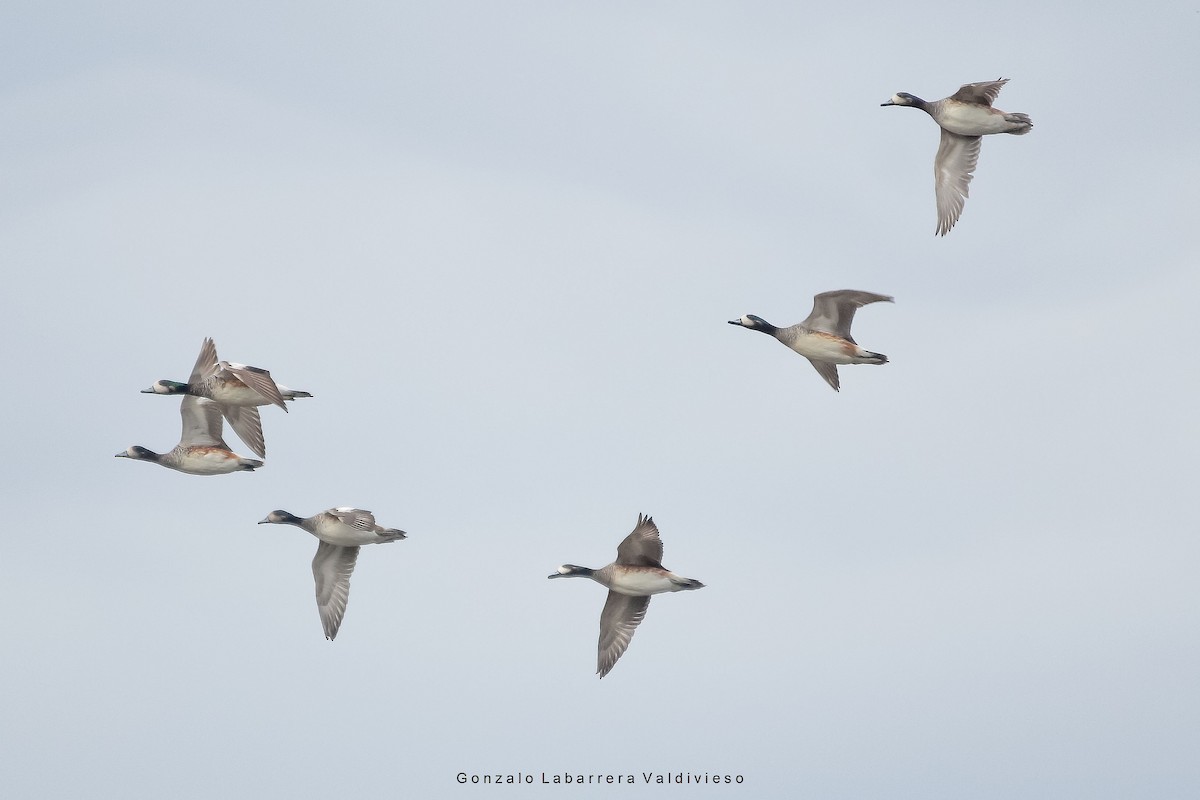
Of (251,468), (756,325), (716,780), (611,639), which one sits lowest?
(716,780)

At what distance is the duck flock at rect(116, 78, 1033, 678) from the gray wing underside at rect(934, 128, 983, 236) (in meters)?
0.03

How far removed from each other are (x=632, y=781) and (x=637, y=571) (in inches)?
226

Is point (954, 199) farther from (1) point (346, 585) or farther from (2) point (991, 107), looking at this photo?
(1) point (346, 585)

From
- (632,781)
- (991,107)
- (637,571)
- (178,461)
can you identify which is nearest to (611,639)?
(637,571)

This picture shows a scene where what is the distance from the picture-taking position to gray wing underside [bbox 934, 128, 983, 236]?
50344 millimetres

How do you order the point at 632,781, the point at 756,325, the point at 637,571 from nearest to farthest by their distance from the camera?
the point at 632,781 → the point at 637,571 → the point at 756,325

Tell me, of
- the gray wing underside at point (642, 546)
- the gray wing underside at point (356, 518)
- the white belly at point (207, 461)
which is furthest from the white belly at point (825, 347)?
the white belly at point (207, 461)

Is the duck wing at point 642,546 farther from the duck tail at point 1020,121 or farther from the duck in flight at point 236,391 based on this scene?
the duck tail at point 1020,121

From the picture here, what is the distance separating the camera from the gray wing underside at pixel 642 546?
46.5m

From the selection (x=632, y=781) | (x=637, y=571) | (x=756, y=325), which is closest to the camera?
(x=632, y=781)

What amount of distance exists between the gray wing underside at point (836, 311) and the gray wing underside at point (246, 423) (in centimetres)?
1438

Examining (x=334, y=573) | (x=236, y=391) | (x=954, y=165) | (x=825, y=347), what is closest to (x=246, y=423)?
(x=236, y=391)

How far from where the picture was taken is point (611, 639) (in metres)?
48.3

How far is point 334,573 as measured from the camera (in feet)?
167
